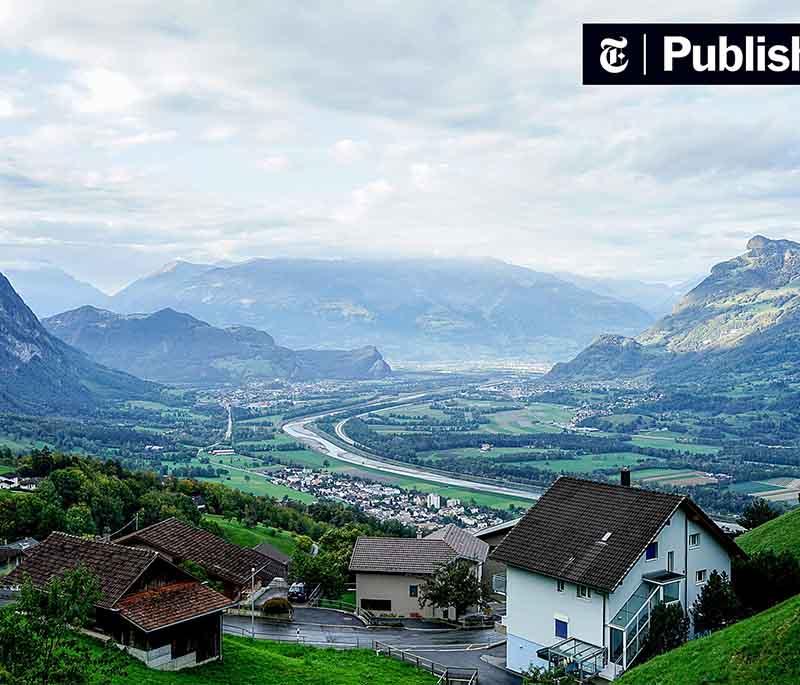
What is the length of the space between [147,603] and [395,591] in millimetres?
18215

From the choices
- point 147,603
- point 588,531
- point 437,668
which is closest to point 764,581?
point 588,531

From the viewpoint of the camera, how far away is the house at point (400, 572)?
4691cm

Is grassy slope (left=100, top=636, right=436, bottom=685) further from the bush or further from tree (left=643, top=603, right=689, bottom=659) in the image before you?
the bush

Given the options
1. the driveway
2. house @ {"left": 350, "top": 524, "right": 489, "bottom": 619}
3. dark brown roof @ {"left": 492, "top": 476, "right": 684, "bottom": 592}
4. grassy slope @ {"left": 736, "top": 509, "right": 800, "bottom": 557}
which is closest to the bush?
dark brown roof @ {"left": 492, "top": 476, "right": 684, "bottom": 592}

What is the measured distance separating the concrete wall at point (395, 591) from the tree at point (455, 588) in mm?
2658

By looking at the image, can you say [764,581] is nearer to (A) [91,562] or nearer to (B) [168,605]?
(B) [168,605]

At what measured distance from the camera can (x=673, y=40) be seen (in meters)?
34.9

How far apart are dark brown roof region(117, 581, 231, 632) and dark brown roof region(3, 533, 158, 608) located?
744mm

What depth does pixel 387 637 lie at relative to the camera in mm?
41344

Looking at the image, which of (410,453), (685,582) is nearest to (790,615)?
(685,582)

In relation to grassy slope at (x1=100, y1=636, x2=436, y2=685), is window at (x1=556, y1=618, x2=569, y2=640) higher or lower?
higher

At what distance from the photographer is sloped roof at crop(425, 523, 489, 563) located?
48875mm

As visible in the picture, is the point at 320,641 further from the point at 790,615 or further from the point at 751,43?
the point at 751,43

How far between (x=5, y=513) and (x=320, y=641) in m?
30.5
